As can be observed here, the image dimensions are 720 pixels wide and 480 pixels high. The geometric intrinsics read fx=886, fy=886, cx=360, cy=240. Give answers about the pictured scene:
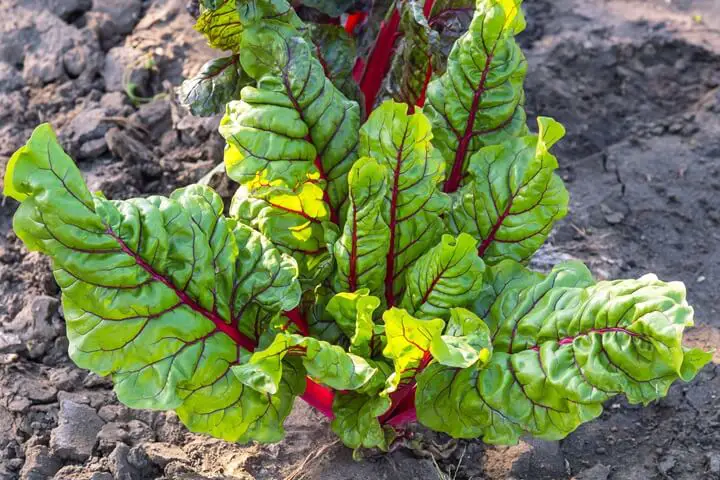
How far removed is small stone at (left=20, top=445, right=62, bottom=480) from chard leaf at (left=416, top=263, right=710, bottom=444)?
102 centimetres

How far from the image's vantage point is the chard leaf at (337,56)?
2805mm

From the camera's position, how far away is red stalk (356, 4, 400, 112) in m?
3.16

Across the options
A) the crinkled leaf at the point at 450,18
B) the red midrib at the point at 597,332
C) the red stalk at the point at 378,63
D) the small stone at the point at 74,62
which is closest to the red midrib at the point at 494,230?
the red midrib at the point at 597,332

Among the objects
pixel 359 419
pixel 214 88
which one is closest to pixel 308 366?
pixel 359 419

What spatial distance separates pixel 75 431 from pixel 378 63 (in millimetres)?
1609

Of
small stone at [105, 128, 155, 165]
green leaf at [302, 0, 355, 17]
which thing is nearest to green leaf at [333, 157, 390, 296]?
green leaf at [302, 0, 355, 17]

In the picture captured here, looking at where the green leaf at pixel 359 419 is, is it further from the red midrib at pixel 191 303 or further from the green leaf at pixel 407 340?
the red midrib at pixel 191 303

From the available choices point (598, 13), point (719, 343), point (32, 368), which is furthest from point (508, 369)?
point (598, 13)

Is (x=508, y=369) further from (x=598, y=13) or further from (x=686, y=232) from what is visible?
(x=598, y=13)

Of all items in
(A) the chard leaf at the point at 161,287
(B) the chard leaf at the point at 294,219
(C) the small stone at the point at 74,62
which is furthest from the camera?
(C) the small stone at the point at 74,62

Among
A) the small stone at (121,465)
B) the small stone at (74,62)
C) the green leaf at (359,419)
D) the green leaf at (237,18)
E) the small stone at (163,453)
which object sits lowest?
the small stone at (163,453)

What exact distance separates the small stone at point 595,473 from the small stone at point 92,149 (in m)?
2.18

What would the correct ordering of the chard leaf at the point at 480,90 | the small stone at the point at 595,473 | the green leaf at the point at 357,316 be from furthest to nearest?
the small stone at the point at 595,473
the chard leaf at the point at 480,90
the green leaf at the point at 357,316

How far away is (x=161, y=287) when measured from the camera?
2.06 meters
